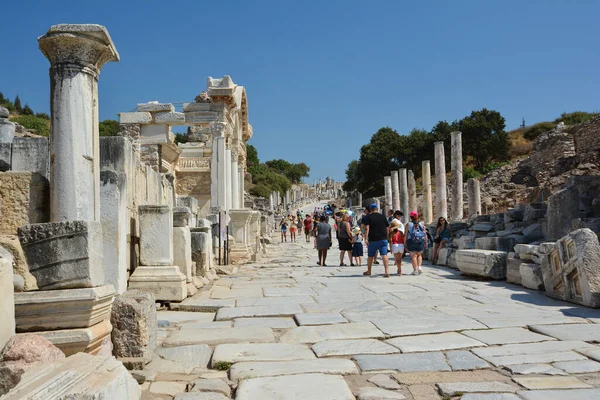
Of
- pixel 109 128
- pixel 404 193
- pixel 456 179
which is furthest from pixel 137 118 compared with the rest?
pixel 109 128

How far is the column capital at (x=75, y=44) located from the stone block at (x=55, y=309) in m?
2.10

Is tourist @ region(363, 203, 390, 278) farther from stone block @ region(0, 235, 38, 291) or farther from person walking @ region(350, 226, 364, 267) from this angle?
stone block @ region(0, 235, 38, 291)

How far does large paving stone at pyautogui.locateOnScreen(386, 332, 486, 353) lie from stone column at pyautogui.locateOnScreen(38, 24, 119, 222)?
3190mm

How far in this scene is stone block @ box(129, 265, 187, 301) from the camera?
24.9ft

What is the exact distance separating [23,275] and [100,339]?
0.75 metres

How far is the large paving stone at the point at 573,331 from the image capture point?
18.1ft

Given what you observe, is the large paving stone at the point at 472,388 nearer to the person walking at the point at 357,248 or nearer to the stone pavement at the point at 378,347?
the stone pavement at the point at 378,347

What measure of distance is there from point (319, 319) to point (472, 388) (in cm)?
286

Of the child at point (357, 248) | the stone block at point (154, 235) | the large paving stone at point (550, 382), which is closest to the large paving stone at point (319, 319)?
the stone block at point (154, 235)

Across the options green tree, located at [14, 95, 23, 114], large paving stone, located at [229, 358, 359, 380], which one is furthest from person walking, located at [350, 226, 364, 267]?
green tree, located at [14, 95, 23, 114]

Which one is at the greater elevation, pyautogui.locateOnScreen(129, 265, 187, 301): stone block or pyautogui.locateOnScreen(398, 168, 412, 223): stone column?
pyautogui.locateOnScreen(398, 168, 412, 223): stone column

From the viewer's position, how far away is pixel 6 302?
11.5 feet

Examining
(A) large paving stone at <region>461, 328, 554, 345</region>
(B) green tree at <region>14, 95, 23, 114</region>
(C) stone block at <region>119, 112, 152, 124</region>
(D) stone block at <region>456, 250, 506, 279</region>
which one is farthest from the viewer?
(B) green tree at <region>14, 95, 23, 114</region>

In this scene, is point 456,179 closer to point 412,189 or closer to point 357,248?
point 412,189
